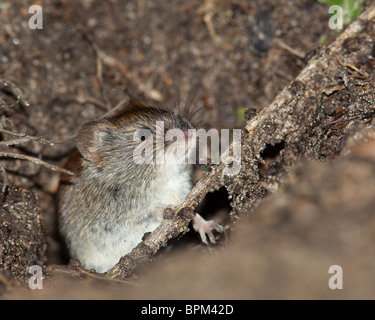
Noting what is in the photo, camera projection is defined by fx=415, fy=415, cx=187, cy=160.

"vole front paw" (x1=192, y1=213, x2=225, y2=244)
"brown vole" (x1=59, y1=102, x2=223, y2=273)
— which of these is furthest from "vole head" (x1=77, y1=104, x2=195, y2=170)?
"vole front paw" (x1=192, y1=213, x2=225, y2=244)

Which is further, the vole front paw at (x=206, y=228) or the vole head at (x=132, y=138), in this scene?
the vole front paw at (x=206, y=228)

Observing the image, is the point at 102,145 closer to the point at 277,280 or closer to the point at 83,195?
the point at 83,195

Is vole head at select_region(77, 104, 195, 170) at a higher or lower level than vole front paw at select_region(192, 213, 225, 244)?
higher

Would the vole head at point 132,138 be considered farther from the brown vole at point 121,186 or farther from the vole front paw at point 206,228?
the vole front paw at point 206,228

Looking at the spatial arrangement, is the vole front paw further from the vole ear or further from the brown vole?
the vole ear

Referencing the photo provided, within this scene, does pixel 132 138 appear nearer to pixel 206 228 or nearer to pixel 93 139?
pixel 93 139

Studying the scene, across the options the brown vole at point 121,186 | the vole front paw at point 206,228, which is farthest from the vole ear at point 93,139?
the vole front paw at point 206,228

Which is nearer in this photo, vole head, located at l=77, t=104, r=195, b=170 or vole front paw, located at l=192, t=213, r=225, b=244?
vole head, located at l=77, t=104, r=195, b=170

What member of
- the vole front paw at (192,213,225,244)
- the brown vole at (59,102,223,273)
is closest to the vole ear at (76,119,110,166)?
the brown vole at (59,102,223,273)
